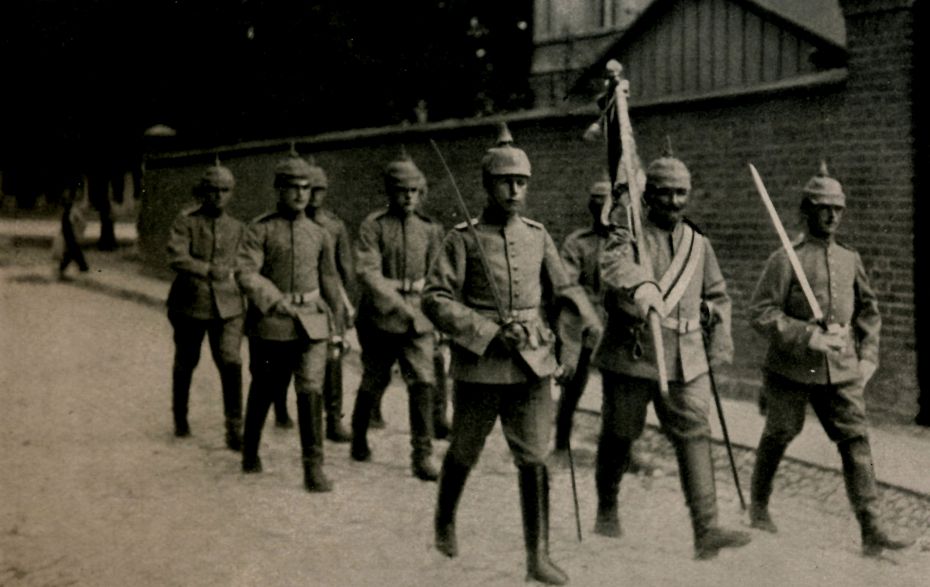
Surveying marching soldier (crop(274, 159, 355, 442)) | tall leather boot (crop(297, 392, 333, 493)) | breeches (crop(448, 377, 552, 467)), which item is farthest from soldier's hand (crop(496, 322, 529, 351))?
marching soldier (crop(274, 159, 355, 442))

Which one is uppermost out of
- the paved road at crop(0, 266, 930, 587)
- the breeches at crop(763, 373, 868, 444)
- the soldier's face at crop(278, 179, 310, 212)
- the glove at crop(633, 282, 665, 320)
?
the soldier's face at crop(278, 179, 310, 212)

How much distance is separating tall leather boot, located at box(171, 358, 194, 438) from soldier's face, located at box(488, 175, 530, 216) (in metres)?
3.63

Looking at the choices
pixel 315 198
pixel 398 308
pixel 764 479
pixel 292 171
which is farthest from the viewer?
pixel 315 198

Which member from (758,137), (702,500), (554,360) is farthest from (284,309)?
(758,137)

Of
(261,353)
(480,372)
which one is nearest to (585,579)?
(480,372)

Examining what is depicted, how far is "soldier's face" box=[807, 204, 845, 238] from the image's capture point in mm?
5484

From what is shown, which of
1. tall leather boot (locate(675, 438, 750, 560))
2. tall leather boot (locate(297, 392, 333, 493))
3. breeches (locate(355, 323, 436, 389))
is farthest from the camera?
breeches (locate(355, 323, 436, 389))

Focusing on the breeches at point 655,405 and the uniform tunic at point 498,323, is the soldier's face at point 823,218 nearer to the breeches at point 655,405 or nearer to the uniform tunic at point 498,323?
the breeches at point 655,405

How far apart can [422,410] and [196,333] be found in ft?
6.59

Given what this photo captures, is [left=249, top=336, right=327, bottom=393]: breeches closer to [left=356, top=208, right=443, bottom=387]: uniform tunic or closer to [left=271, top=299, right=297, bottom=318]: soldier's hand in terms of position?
[left=271, top=299, right=297, bottom=318]: soldier's hand

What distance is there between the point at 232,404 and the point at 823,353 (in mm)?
4021

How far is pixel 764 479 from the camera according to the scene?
5.62 metres

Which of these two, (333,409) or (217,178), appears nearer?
(217,178)

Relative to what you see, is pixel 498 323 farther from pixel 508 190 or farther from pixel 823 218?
pixel 823 218
